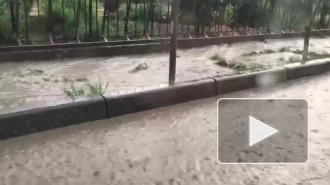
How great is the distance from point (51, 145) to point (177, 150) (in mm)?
862

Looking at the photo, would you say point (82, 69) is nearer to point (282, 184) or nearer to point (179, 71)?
point (179, 71)

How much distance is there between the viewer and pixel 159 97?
354cm

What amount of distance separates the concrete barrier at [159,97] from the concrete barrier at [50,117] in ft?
0.43

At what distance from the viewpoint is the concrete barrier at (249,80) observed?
13.3ft

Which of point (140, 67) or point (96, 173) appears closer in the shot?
point (96, 173)

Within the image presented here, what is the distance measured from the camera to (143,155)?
2.59 m

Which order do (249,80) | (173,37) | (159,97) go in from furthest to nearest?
(249,80) < (173,37) < (159,97)
